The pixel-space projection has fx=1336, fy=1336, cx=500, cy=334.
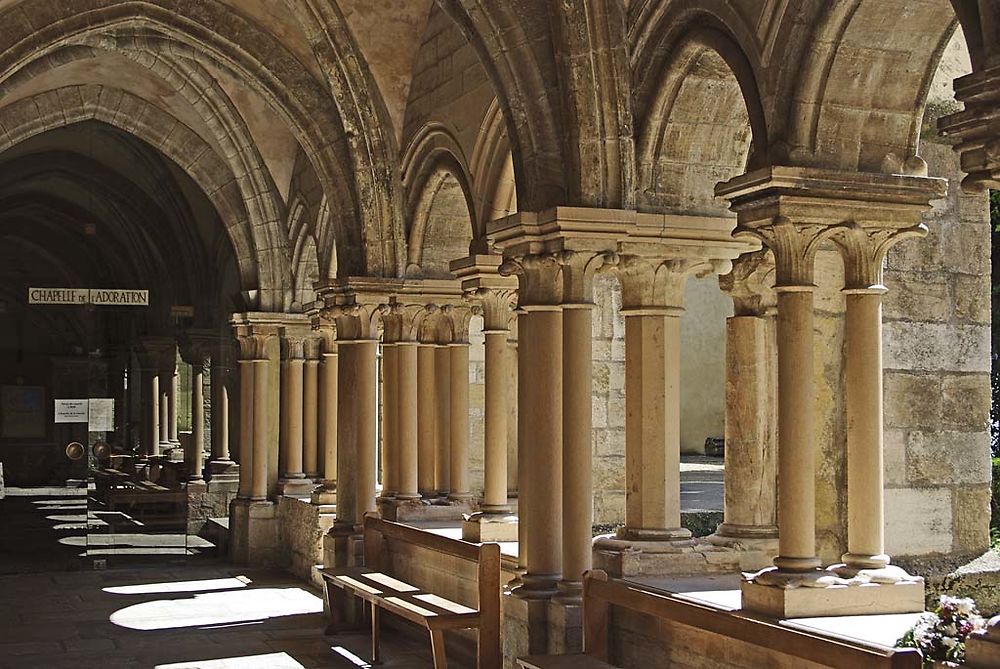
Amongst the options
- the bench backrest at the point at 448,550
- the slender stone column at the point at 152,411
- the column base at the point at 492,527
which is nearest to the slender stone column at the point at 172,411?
the slender stone column at the point at 152,411

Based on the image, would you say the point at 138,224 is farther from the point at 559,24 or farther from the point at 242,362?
the point at 559,24

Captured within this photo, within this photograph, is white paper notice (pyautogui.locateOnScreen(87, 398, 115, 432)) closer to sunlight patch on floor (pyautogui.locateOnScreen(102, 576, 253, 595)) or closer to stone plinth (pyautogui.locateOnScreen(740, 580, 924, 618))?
sunlight patch on floor (pyautogui.locateOnScreen(102, 576, 253, 595))

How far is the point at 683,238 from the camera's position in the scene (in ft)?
22.0

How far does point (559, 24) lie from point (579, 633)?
298cm

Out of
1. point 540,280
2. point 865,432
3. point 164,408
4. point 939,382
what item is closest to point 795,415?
point 865,432

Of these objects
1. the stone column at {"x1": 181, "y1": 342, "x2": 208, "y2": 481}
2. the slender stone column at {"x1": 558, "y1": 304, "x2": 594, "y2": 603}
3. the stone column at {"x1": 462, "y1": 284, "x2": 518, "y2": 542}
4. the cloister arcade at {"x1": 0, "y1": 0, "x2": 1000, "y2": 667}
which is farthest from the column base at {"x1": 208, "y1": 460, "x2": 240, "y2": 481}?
the slender stone column at {"x1": 558, "y1": 304, "x2": 594, "y2": 603}

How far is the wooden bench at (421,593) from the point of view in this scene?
→ 6.87 m

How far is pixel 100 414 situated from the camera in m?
14.4

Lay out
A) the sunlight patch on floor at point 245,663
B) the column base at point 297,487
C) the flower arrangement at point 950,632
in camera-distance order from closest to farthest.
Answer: the flower arrangement at point 950,632, the sunlight patch on floor at point 245,663, the column base at point 297,487

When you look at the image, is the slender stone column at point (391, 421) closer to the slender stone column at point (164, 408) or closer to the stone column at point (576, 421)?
the stone column at point (576, 421)

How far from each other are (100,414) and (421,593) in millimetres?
7629

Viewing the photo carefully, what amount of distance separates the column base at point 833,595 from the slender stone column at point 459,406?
173 inches

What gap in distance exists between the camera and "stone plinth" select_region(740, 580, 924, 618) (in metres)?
5.04

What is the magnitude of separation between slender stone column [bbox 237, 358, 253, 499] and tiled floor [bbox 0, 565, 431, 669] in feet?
2.91
